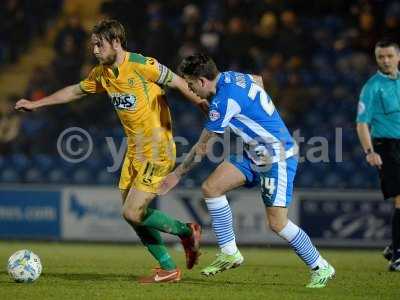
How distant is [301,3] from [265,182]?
1023 centimetres

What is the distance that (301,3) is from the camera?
17156 millimetres

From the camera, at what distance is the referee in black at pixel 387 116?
30.6ft

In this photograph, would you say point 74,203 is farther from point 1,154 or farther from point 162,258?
point 162,258

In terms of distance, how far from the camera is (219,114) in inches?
288

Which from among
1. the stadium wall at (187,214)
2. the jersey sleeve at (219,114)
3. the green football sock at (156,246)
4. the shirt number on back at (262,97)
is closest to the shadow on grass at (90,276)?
the green football sock at (156,246)

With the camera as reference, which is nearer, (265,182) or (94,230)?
(265,182)

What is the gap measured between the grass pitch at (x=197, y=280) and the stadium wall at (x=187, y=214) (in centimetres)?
161

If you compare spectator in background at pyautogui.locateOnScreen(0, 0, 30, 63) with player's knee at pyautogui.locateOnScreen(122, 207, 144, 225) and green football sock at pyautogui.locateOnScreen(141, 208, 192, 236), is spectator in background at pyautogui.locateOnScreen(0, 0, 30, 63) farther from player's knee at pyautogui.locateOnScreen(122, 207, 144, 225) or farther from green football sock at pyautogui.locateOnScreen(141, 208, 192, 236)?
player's knee at pyautogui.locateOnScreen(122, 207, 144, 225)

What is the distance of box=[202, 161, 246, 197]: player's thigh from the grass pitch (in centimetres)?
82

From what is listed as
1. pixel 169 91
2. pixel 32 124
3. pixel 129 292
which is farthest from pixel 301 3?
pixel 129 292

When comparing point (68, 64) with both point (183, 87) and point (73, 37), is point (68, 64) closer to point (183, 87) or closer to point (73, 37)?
point (73, 37)

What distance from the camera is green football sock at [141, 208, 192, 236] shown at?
26.3ft

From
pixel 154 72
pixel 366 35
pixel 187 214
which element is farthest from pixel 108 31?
pixel 366 35

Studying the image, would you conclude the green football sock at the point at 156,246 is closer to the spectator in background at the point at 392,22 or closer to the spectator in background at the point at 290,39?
the spectator in background at the point at 290,39
